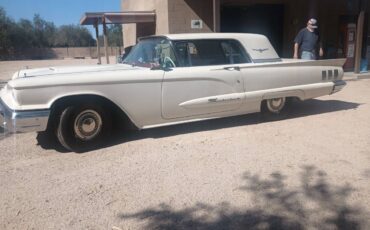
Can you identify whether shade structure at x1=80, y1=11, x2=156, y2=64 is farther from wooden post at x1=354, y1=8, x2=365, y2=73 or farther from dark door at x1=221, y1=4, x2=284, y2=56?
wooden post at x1=354, y1=8, x2=365, y2=73

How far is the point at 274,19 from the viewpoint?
1384 cm

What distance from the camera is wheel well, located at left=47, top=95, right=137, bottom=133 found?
4445 mm

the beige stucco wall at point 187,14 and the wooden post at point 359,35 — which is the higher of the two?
the beige stucco wall at point 187,14

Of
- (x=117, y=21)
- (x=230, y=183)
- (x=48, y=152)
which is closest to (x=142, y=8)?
(x=117, y=21)

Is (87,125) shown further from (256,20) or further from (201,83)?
(256,20)

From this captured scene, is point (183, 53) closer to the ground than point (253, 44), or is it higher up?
closer to the ground

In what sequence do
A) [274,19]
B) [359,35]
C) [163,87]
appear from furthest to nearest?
[274,19] < [359,35] < [163,87]

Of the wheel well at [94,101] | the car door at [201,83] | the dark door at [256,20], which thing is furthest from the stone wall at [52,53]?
the wheel well at [94,101]

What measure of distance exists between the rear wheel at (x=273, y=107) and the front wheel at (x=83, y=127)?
8.65 ft

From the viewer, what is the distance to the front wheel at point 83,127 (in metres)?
4.46

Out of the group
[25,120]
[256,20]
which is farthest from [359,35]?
[25,120]

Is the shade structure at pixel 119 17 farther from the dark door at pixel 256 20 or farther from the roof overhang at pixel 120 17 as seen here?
the dark door at pixel 256 20

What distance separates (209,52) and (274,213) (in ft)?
9.98

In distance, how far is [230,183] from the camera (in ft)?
11.9
